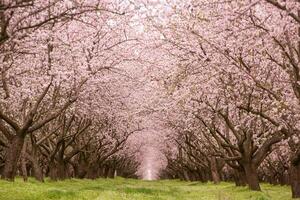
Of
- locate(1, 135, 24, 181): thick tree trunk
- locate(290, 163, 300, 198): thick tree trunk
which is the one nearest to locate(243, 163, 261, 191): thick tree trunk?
locate(290, 163, 300, 198): thick tree trunk

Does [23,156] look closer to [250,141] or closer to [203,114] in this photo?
[203,114]

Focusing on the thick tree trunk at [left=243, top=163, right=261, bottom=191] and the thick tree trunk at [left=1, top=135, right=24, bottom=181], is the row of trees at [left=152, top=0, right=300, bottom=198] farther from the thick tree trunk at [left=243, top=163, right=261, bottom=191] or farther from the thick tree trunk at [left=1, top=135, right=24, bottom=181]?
the thick tree trunk at [left=1, top=135, right=24, bottom=181]

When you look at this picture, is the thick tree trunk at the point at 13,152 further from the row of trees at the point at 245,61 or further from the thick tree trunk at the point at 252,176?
the thick tree trunk at the point at 252,176

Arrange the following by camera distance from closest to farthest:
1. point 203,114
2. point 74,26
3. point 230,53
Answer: point 230,53, point 74,26, point 203,114

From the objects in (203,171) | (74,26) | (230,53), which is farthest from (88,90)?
(203,171)

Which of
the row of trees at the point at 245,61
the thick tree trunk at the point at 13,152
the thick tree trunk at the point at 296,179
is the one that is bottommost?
the thick tree trunk at the point at 296,179

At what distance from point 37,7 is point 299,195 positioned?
15691 mm

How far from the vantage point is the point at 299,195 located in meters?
24.1

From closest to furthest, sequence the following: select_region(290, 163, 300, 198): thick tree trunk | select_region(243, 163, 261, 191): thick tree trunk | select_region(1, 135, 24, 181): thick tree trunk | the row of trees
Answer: the row of trees
select_region(1, 135, 24, 181): thick tree trunk
select_region(290, 163, 300, 198): thick tree trunk
select_region(243, 163, 261, 191): thick tree trunk

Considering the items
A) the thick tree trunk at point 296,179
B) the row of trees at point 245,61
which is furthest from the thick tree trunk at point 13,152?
the thick tree trunk at point 296,179

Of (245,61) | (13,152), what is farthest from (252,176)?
(13,152)

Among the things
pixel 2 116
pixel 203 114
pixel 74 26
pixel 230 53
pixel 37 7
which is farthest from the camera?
pixel 203 114

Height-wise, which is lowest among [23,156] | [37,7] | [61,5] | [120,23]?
[23,156]

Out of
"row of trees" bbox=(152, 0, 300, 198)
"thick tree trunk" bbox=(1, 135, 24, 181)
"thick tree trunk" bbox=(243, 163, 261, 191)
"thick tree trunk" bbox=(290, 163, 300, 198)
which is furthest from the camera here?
"thick tree trunk" bbox=(243, 163, 261, 191)
